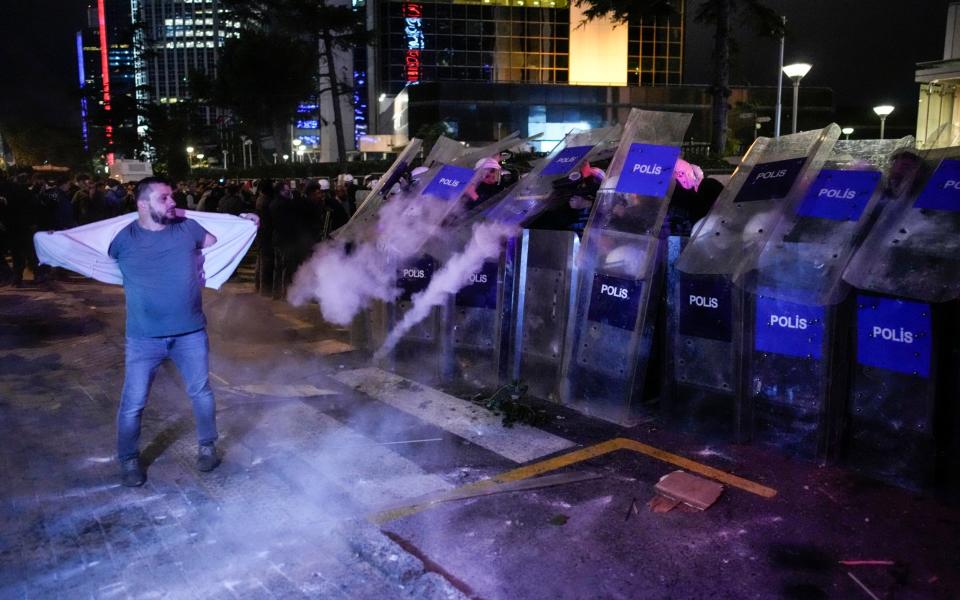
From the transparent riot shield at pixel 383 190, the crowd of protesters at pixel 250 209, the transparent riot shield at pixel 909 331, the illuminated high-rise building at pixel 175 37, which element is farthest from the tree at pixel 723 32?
the illuminated high-rise building at pixel 175 37

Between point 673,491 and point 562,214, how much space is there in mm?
2886

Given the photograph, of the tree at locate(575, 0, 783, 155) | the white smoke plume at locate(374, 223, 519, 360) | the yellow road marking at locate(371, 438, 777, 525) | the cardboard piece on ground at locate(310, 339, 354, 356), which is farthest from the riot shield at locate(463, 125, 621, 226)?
the tree at locate(575, 0, 783, 155)

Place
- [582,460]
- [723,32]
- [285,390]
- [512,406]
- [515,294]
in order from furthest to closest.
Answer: [723,32] → [285,390] → [515,294] → [512,406] → [582,460]

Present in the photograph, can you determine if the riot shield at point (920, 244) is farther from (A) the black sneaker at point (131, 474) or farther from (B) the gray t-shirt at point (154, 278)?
(A) the black sneaker at point (131, 474)

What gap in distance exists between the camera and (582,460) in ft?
15.9

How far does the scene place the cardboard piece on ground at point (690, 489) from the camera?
13.4 ft

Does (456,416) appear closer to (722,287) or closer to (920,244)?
(722,287)

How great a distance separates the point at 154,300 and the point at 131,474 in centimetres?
109

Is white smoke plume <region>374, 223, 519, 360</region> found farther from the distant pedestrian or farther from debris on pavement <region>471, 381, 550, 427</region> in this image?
the distant pedestrian

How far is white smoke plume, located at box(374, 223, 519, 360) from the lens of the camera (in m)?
6.39

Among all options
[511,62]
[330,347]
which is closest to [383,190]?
[330,347]

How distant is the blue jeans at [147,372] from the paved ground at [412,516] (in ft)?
1.18

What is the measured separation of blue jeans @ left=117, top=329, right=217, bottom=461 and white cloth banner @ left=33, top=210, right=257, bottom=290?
879 mm

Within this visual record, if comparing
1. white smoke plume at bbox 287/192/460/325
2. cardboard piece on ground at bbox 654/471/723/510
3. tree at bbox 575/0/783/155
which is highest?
tree at bbox 575/0/783/155
